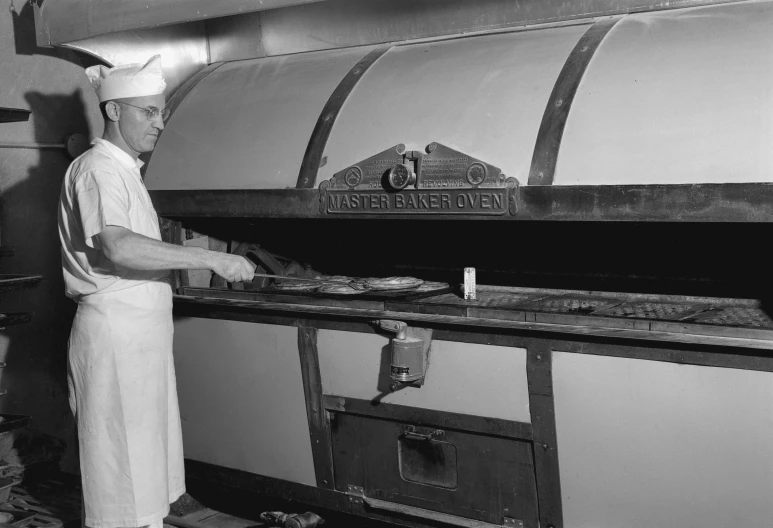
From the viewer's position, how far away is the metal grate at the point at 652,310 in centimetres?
276

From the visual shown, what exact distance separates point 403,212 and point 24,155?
2.04 meters

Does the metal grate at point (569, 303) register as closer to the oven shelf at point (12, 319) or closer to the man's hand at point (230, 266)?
the man's hand at point (230, 266)

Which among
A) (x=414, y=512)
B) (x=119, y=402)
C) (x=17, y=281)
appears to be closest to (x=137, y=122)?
(x=119, y=402)

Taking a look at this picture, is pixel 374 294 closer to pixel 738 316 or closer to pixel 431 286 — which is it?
pixel 431 286

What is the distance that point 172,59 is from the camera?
12.9 feet

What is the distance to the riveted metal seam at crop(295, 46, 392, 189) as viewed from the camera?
123 inches

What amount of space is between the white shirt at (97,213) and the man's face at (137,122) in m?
0.06

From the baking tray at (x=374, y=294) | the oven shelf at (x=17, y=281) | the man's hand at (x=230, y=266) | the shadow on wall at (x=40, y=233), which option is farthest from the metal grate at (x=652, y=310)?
the shadow on wall at (x=40, y=233)

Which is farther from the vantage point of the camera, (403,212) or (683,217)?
(403,212)

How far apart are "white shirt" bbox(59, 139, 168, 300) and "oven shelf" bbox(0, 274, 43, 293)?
72 centimetres

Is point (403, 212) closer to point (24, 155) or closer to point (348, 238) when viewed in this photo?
point (348, 238)

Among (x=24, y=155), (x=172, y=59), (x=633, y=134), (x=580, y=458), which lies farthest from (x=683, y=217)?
(x=24, y=155)

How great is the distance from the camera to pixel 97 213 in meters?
2.70

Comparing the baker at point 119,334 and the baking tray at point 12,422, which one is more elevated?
→ the baker at point 119,334
